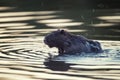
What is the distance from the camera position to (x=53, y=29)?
49.4 feet

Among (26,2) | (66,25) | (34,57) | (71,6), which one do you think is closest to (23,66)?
(34,57)

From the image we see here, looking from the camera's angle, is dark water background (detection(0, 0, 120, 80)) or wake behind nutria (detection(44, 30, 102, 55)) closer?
dark water background (detection(0, 0, 120, 80))

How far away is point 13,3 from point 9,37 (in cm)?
852

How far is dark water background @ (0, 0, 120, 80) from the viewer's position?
358 inches

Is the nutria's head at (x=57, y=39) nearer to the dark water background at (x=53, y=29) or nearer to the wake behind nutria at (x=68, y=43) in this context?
the wake behind nutria at (x=68, y=43)

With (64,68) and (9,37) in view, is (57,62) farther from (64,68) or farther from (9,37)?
(9,37)

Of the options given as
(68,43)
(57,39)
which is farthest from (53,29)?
(57,39)

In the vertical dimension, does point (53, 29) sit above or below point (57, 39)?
below

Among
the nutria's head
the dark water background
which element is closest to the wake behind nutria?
the nutria's head

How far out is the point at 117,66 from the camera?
9586 mm

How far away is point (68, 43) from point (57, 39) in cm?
31

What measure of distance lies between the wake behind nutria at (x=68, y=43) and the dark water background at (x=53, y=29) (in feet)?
0.62

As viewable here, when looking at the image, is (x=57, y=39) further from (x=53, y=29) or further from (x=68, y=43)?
(x=53, y=29)

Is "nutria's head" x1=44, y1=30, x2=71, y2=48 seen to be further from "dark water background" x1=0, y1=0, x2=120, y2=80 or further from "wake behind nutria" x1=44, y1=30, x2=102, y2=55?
"dark water background" x1=0, y1=0, x2=120, y2=80
